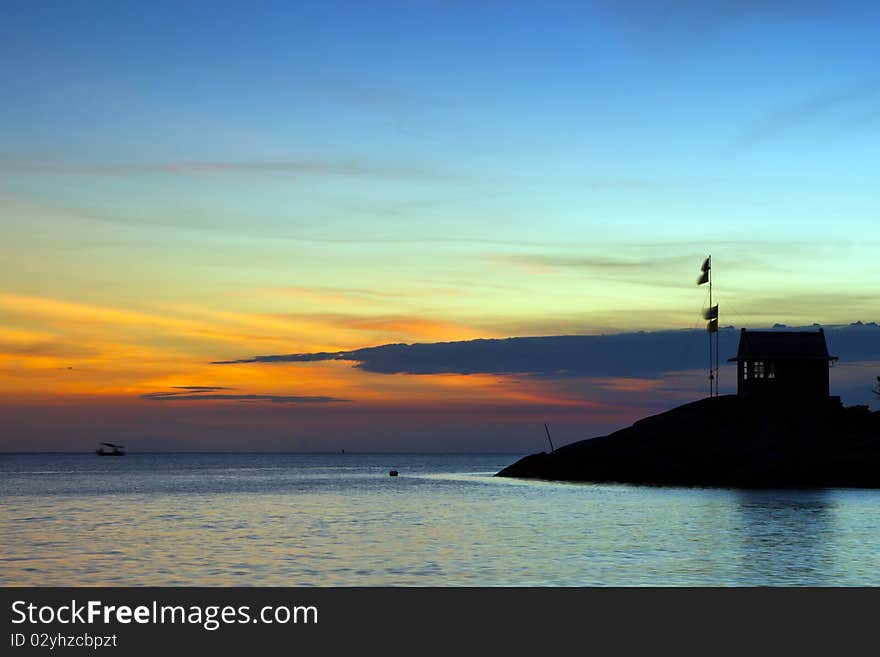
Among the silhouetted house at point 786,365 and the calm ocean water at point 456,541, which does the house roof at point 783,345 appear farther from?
the calm ocean water at point 456,541

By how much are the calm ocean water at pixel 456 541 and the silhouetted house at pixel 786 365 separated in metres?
15.4

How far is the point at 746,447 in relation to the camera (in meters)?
107

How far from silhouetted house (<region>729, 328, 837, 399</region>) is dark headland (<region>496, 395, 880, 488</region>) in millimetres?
1383

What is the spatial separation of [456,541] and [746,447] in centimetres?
6051

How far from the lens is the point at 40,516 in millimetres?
75312

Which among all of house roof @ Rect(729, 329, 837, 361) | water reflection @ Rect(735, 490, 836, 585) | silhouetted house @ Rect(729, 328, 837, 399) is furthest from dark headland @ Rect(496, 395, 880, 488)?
water reflection @ Rect(735, 490, 836, 585)

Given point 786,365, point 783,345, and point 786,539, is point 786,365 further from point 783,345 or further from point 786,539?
point 786,539

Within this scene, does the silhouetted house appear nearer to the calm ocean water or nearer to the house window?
the house window

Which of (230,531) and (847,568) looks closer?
(847,568)

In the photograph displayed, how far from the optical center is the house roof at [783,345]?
4227 inches
